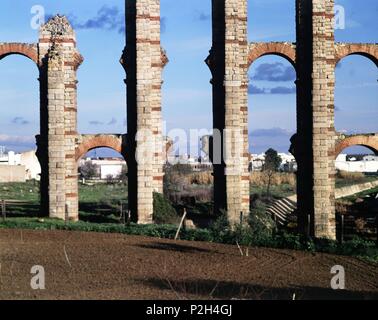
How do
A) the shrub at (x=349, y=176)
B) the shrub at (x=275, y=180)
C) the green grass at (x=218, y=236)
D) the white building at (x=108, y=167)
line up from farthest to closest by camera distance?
the white building at (x=108, y=167) < the shrub at (x=275, y=180) < the shrub at (x=349, y=176) < the green grass at (x=218, y=236)

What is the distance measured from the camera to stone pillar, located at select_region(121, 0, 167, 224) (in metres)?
25.1

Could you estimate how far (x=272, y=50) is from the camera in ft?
82.8

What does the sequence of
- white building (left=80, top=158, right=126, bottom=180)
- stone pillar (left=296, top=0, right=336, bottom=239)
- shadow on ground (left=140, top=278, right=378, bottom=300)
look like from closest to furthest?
shadow on ground (left=140, top=278, right=378, bottom=300), stone pillar (left=296, top=0, right=336, bottom=239), white building (left=80, top=158, right=126, bottom=180)

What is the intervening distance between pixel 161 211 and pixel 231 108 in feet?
15.1

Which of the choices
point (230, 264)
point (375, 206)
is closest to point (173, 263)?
point (230, 264)

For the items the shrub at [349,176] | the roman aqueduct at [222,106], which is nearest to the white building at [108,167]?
the shrub at [349,176]

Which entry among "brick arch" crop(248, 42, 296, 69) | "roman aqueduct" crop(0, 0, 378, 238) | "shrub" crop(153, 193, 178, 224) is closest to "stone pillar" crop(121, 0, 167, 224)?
"roman aqueduct" crop(0, 0, 378, 238)

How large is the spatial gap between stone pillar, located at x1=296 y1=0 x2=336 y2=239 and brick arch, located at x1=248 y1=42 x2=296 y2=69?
60cm

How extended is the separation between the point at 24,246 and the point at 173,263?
4.46 m

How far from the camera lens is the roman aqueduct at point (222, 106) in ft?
80.6

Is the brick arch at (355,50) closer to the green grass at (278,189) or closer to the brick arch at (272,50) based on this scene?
the brick arch at (272,50)

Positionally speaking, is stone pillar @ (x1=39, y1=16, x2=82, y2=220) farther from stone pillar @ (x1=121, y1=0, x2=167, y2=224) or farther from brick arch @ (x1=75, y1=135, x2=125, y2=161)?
stone pillar @ (x1=121, y1=0, x2=167, y2=224)

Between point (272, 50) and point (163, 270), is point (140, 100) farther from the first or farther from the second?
point (163, 270)

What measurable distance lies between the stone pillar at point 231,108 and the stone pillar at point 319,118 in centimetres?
219
